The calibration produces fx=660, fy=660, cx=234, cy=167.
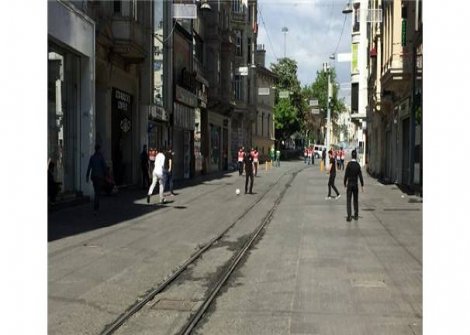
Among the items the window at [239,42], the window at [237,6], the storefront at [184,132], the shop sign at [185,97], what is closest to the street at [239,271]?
the shop sign at [185,97]

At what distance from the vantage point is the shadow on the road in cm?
1357

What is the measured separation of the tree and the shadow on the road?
2238 inches

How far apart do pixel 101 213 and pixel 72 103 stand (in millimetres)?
4529

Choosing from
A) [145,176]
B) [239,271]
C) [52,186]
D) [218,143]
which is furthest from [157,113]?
[218,143]

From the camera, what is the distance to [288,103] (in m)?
78.7

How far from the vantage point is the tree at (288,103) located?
78938mm

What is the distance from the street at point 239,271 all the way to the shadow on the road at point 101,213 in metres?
0.04

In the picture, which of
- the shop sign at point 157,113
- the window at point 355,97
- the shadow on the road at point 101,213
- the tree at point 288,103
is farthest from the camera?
the tree at point 288,103

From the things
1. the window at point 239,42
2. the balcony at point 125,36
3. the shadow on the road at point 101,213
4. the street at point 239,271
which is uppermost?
the window at point 239,42

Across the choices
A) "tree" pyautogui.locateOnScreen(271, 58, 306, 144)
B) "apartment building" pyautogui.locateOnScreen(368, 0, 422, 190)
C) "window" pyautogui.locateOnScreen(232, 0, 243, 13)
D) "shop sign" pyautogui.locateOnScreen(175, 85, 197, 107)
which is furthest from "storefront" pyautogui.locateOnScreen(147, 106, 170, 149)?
"tree" pyautogui.locateOnScreen(271, 58, 306, 144)

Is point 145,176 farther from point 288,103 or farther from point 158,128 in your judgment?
point 288,103

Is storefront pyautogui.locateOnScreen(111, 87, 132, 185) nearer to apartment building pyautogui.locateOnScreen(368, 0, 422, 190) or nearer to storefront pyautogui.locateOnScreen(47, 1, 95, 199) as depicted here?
storefront pyautogui.locateOnScreen(47, 1, 95, 199)

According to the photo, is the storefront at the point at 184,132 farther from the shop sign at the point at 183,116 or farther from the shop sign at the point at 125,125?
the shop sign at the point at 125,125
